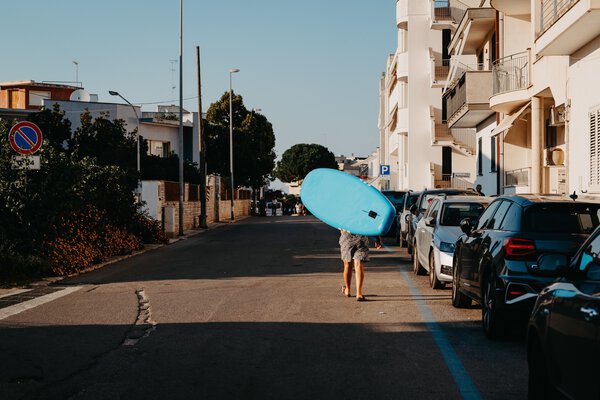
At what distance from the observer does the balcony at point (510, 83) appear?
2648cm

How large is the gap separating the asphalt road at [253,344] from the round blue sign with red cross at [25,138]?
2.89 m

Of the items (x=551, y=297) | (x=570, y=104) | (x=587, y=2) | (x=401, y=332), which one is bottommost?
(x=401, y=332)

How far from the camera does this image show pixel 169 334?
9.71 meters

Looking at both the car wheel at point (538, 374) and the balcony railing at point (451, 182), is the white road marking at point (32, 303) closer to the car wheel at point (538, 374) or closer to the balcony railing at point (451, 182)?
the car wheel at point (538, 374)

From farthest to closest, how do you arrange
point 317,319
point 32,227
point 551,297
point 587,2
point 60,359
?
point 32,227
point 587,2
point 317,319
point 60,359
point 551,297

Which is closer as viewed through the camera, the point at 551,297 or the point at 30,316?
the point at 551,297

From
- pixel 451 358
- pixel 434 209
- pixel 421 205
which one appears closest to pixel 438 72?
pixel 421 205

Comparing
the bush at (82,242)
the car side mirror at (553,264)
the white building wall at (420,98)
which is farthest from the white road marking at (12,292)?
the white building wall at (420,98)

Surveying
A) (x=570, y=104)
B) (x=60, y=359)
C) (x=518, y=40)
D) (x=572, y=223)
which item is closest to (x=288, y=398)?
(x=60, y=359)

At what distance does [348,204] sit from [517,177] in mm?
17072

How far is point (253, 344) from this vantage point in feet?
29.6

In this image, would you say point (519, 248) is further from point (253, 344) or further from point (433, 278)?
point (433, 278)

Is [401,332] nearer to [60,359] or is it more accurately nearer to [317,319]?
[317,319]

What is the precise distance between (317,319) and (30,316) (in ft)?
12.3
